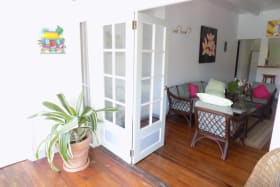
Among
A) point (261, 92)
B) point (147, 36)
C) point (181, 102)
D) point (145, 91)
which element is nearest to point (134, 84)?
point (145, 91)

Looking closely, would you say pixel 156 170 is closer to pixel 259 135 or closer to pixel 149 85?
pixel 149 85

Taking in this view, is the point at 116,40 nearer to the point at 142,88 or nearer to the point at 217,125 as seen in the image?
the point at 142,88

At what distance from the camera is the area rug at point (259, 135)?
3.04 metres

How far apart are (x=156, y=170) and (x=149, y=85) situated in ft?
3.57

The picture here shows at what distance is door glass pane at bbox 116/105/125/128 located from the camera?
96.1 inches

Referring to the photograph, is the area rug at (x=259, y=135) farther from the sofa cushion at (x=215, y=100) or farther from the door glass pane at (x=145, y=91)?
the door glass pane at (x=145, y=91)

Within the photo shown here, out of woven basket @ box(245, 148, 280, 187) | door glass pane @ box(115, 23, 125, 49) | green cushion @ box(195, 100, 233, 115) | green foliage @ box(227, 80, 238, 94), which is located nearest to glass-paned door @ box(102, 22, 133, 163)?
door glass pane @ box(115, 23, 125, 49)

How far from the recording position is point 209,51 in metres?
5.18

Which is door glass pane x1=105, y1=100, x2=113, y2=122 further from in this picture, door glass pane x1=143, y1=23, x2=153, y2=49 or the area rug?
the area rug

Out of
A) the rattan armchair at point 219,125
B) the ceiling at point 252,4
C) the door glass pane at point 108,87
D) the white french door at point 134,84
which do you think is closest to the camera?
the white french door at point 134,84

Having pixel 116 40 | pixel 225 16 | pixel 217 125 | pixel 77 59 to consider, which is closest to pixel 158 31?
pixel 116 40

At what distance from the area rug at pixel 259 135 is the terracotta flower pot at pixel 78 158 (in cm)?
255

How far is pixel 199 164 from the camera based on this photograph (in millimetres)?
2465

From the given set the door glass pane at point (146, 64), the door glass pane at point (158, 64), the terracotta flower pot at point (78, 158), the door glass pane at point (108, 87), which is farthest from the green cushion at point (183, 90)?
the terracotta flower pot at point (78, 158)
